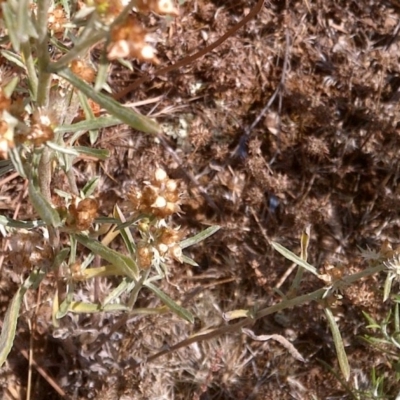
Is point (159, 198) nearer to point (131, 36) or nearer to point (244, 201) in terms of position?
point (131, 36)

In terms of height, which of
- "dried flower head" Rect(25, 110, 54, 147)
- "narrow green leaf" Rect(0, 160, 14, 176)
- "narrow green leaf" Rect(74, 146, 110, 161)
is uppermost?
"dried flower head" Rect(25, 110, 54, 147)

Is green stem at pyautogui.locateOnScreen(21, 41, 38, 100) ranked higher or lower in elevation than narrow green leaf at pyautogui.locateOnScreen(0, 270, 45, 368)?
higher

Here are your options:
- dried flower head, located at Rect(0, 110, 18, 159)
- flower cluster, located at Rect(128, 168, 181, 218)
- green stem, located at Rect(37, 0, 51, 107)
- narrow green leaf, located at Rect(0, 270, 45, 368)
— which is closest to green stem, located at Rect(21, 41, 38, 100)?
green stem, located at Rect(37, 0, 51, 107)

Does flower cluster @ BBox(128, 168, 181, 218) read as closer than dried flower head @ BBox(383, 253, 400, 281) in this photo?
Yes

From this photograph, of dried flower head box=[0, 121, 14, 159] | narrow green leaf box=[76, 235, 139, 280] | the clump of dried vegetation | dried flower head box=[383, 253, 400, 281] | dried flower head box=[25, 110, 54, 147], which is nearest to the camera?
dried flower head box=[0, 121, 14, 159]

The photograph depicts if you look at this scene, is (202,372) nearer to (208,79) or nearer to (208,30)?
(208,79)

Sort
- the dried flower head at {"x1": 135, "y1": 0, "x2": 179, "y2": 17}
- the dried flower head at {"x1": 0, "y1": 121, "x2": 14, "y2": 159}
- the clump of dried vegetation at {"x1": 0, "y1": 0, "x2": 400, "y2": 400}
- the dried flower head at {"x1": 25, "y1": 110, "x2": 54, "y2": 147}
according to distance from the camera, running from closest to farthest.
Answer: the dried flower head at {"x1": 135, "y1": 0, "x2": 179, "y2": 17}, the dried flower head at {"x1": 0, "y1": 121, "x2": 14, "y2": 159}, the dried flower head at {"x1": 25, "y1": 110, "x2": 54, "y2": 147}, the clump of dried vegetation at {"x1": 0, "y1": 0, "x2": 400, "y2": 400}

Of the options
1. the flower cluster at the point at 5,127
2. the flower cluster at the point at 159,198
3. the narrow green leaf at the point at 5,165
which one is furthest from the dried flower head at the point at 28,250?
the flower cluster at the point at 5,127

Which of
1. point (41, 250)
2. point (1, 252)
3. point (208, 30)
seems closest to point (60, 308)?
point (41, 250)

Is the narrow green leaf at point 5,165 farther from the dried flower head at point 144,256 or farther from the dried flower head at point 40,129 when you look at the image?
the dried flower head at point 144,256

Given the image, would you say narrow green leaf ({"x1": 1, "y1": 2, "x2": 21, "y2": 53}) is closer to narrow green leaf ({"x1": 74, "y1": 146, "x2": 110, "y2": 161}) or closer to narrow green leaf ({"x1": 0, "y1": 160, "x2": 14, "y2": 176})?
narrow green leaf ({"x1": 74, "y1": 146, "x2": 110, "y2": 161})
